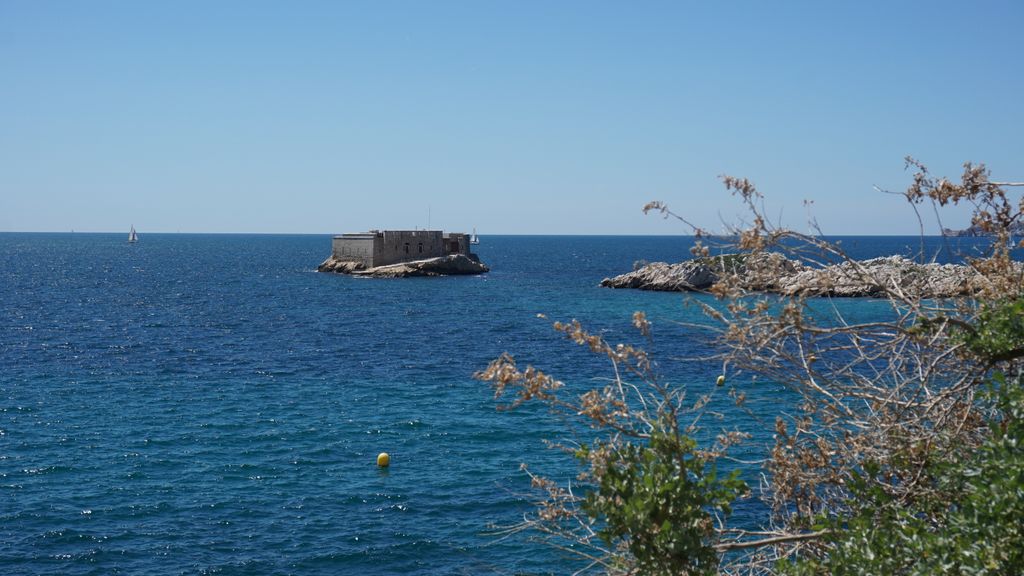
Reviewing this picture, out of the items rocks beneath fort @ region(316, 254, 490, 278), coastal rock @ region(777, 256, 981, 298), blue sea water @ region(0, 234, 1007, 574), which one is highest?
coastal rock @ region(777, 256, 981, 298)

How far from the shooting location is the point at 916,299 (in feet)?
22.5

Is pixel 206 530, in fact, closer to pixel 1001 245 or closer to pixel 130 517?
pixel 130 517

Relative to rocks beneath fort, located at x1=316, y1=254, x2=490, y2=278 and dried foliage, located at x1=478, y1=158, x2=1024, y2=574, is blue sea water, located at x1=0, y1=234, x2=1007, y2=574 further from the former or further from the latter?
rocks beneath fort, located at x1=316, y1=254, x2=490, y2=278

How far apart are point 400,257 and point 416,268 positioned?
3.73m

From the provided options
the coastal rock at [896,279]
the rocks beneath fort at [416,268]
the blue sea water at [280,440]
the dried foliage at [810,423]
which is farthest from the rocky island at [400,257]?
the dried foliage at [810,423]

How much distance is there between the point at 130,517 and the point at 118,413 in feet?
29.7

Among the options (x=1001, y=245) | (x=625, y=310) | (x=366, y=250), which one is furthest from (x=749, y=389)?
(x=366, y=250)

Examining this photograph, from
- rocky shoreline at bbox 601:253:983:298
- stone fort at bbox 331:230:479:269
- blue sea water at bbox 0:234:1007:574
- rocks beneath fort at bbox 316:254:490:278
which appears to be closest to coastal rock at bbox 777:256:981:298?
rocky shoreline at bbox 601:253:983:298

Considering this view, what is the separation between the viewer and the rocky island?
80.6 meters

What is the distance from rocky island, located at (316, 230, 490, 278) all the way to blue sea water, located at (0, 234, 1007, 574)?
103ft

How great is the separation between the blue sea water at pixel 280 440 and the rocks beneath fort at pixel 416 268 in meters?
30.4

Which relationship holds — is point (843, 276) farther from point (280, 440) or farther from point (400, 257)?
point (400, 257)

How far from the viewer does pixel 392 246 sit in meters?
83.4

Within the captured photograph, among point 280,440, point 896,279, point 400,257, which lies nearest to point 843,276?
point 896,279
